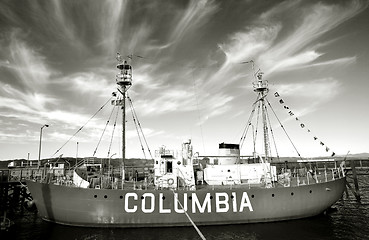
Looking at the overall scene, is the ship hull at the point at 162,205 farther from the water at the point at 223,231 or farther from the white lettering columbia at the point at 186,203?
the water at the point at 223,231

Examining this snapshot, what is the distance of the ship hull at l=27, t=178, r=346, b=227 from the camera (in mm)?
18656

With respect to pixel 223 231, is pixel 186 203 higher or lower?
higher

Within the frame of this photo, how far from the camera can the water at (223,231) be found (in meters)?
17.1

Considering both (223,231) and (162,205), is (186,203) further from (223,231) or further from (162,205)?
(223,231)

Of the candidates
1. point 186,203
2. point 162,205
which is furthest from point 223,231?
point 162,205

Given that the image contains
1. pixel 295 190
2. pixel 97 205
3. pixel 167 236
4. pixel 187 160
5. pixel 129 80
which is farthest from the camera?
pixel 129 80

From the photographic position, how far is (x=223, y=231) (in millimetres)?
18219

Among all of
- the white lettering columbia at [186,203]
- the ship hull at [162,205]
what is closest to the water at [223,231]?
the ship hull at [162,205]

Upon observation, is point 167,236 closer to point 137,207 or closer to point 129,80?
point 137,207

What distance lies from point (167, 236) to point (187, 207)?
2.78m

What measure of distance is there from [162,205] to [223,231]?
5.21 m

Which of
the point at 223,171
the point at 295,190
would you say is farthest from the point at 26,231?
the point at 295,190

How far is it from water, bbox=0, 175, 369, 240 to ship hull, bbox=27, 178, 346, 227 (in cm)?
58

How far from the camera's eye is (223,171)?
900 inches
